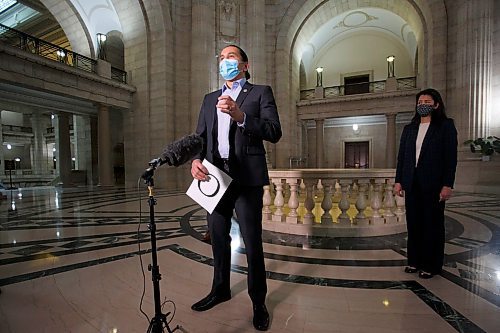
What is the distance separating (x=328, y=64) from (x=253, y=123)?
22.0 meters

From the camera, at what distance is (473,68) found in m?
10.3

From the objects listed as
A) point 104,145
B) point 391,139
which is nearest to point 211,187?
point 104,145

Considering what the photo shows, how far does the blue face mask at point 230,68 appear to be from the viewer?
1737 mm

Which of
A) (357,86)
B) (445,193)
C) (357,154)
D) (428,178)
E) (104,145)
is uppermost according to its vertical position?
(357,86)

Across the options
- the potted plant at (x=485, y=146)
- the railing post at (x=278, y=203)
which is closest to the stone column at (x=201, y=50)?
the railing post at (x=278, y=203)

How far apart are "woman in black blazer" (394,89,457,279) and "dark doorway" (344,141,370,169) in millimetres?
18714

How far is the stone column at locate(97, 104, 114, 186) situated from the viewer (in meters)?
12.4

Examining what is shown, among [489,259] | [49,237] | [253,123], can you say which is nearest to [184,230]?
[49,237]

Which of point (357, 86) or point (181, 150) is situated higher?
point (357, 86)

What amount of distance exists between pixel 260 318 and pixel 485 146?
11.4 metres

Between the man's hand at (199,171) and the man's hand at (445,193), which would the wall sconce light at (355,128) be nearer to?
the man's hand at (445,193)

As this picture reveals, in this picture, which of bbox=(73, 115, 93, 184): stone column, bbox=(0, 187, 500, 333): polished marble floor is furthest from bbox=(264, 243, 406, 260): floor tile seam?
bbox=(73, 115, 93, 184): stone column

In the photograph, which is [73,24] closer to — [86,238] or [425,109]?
[86,238]

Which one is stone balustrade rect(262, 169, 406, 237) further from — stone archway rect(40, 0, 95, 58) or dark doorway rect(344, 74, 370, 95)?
dark doorway rect(344, 74, 370, 95)
